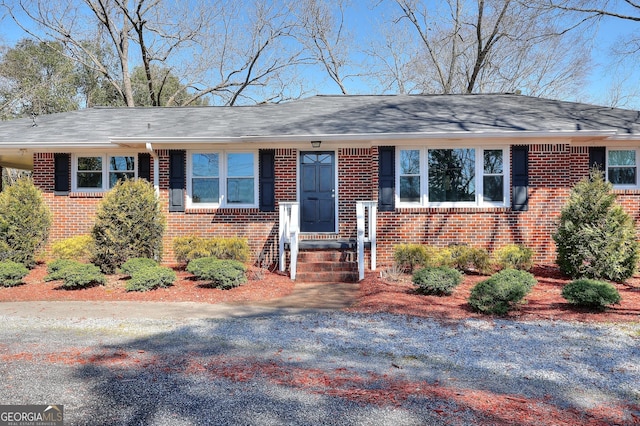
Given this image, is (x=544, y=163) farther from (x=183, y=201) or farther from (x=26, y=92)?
(x=26, y=92)

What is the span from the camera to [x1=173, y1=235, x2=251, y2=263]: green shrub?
9.68 m

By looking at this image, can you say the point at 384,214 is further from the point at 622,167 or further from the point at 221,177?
the point at 622,167

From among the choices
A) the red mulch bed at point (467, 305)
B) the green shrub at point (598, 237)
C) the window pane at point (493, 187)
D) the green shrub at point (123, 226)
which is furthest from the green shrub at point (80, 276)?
the green shrub at point (598, 237)

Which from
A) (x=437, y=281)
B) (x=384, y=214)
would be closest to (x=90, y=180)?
(x=384, y=214)

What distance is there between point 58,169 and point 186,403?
32.1 ft

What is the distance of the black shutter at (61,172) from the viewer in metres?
10.9

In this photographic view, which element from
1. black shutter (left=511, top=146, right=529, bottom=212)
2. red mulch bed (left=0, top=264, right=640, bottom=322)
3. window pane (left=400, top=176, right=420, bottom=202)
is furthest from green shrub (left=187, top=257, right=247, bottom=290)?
black shutter (left=511, top=146, right=529, bottom=212)

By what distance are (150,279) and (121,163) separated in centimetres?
452

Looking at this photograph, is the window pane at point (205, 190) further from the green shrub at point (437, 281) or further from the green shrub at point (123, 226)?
the green shrub at point (437, 281)

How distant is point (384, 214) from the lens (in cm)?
1017

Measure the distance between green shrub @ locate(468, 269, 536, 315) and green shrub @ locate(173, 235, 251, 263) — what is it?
205 inches

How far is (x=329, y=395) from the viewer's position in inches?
129

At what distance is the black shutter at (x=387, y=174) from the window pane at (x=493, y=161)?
6.81ft

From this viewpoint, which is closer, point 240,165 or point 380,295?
point 380,295
